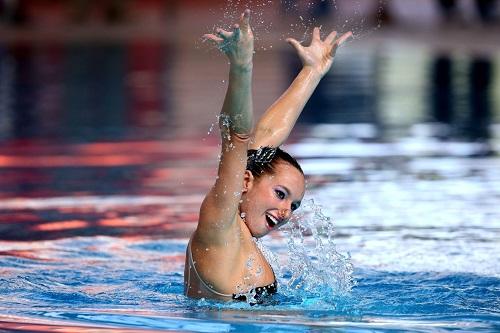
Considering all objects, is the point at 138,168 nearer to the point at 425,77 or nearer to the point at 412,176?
the point at 412,176

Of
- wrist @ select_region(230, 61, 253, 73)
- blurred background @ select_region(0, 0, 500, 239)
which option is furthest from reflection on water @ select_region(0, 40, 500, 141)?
wrist @ select_region(230, 61, 253, 73)

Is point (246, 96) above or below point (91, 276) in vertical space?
above

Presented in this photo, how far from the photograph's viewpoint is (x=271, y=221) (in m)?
5.06

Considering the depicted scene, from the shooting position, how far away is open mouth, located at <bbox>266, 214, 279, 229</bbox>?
5.05m

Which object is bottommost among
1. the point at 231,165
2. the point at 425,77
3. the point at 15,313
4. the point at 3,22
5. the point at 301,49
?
the point at 15,313

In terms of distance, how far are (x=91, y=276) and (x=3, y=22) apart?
81.7 feet

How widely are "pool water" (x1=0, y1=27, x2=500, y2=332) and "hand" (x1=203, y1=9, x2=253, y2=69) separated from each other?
1.01 m

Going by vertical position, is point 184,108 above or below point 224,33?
above

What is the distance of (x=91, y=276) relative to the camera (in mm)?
6199

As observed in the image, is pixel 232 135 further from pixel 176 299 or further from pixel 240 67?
pixel 176 299

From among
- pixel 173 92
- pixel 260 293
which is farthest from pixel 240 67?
pixel 173 92

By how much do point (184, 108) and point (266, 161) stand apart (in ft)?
28.1

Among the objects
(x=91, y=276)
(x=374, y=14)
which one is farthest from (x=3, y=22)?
(x=91, y=276)

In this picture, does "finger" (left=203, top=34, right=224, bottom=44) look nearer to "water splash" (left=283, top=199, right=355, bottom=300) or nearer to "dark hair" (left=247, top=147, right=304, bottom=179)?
"dark hair" (left=247, top=147, right=304, bottom=179)
